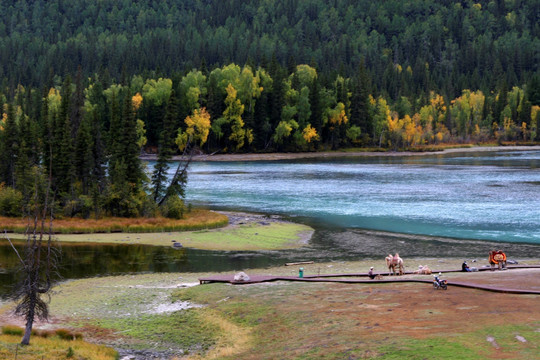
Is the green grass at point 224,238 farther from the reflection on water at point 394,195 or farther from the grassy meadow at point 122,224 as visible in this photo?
the reflection on water at point 394,195

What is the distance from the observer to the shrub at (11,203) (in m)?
67.2

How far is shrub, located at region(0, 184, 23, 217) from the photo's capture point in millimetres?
67188

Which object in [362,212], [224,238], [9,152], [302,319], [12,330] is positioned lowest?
[12,330]

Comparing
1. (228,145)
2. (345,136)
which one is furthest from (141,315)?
(345,136)

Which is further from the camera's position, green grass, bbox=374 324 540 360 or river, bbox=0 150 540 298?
river, bbox=0 150 540 298

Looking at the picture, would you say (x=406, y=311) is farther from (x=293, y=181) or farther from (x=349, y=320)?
(x=293, y=181)

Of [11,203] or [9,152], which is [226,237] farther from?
[9,152]

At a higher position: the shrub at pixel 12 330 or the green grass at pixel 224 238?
the green grass at pixel 224 238

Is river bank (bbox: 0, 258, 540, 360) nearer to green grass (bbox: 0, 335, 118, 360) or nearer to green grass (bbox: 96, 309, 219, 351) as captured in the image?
green grass (bbox: 96, 309, 219, 351)

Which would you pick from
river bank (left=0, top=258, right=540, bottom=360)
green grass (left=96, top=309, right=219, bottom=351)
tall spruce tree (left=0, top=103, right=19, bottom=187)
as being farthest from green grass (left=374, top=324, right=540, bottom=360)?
tall spruce tree (left=0, top=103, right=19, bottom=187)

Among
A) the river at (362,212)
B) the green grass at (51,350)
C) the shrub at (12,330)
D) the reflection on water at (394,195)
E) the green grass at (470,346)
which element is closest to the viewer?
the green grass at (470,346)

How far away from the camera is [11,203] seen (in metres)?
67.3

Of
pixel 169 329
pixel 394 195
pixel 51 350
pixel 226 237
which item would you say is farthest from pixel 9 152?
pixel 51 350

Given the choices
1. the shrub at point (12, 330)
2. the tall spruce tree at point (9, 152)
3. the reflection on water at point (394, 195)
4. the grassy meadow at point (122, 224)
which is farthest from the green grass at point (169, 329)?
the tall spruce tree at point (9, 152)
